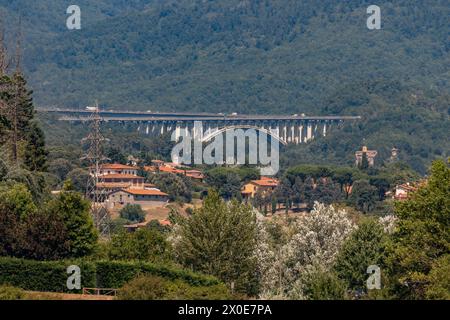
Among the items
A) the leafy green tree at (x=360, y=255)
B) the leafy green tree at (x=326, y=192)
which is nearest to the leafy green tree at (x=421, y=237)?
the leafy green tree at (x=360, y=255)

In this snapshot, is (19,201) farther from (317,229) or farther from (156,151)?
(156,151)

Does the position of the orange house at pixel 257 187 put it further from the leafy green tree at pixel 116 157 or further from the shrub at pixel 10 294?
the shrub at pixel 10 294

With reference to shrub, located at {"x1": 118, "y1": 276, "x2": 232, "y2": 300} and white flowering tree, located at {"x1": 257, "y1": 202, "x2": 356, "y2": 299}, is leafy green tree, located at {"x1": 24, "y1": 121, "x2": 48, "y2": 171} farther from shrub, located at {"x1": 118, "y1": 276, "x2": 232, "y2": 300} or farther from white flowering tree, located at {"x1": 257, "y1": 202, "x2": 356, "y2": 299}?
shrub, located at {"x1": 118, "y1": 276, "x2": 232, "y2": 300}

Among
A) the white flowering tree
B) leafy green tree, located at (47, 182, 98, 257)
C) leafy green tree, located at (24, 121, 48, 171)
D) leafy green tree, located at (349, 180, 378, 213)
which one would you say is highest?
leafy green tree, located at (24, 121, 48, 171)

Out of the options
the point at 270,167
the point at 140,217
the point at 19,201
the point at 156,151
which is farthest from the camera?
the point at 156,151

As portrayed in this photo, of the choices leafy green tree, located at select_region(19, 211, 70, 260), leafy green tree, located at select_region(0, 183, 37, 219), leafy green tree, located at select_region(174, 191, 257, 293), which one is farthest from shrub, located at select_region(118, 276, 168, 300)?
leafy green tree, located at select_region(0, 183, 37, 219)
